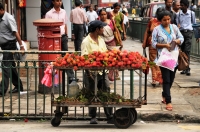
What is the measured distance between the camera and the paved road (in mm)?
8656

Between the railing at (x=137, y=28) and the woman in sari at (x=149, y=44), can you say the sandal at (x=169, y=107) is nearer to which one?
the woman in sari at (x=149, y=44)

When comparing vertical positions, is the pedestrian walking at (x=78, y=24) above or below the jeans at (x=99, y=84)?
above

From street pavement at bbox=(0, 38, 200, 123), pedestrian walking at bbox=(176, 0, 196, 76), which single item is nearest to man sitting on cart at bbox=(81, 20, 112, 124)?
street pavement at bbox=(0, 38, 200, 123)

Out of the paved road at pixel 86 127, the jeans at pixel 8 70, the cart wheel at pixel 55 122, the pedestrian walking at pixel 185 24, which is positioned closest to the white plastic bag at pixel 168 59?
the paved road at pixel 86 127

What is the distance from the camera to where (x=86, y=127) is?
29.1 feet

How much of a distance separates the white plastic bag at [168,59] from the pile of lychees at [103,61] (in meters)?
1.39

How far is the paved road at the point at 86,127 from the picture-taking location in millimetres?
8656

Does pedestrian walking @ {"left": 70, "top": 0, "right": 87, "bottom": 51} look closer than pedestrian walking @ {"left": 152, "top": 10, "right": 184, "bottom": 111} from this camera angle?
No

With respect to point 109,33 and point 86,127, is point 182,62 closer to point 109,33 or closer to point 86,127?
point 86,127

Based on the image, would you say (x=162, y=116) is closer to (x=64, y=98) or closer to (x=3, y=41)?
(x=64, y=98)

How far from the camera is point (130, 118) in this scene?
8641mm

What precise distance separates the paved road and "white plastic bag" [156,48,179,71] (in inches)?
40.1

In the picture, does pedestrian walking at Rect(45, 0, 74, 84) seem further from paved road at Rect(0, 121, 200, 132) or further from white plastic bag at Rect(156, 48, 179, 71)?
paved road at Rect(0, 121, 200, 132)

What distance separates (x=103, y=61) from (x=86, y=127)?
1166 millimetres
